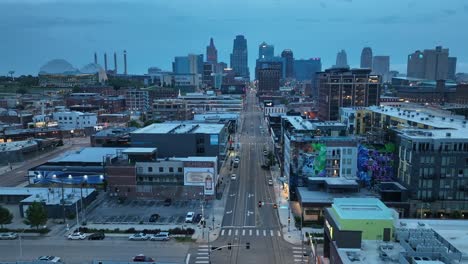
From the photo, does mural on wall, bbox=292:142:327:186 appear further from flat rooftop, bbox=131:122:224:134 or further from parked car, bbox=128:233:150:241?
parked car, bbox=128:233:150:241

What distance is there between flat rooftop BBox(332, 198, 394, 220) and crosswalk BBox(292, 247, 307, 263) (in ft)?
28.1

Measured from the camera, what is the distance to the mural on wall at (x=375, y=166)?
71.5 m

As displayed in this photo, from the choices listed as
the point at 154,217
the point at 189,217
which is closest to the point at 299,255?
the point at 189,217

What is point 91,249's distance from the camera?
49.4 metres

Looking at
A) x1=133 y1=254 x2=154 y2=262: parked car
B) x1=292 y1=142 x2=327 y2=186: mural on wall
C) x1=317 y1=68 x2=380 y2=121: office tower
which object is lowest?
x1=133 y1=254 x2=154 y2=262: parked car

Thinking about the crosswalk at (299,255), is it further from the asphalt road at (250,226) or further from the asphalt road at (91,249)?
the asphalt road at (91,249)

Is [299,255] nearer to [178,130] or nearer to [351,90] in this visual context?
[178,130]

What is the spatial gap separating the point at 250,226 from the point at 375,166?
94.2ft

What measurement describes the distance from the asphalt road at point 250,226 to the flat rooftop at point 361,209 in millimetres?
9841

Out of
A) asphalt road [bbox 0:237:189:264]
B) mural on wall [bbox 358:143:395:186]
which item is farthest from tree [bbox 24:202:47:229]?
mural on wall [bbox 358:143:395:186]

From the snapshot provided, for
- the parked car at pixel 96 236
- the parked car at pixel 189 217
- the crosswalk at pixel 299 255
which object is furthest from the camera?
the parked car at pixel 189 217

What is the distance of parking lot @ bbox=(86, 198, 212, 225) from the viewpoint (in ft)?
195

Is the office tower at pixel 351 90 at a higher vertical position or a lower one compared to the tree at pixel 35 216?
higher

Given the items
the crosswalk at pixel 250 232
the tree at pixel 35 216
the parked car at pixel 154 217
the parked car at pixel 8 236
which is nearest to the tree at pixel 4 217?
the parked car at pixel 8 236
